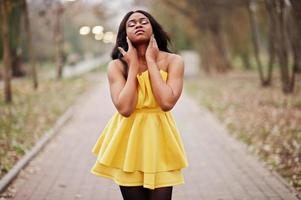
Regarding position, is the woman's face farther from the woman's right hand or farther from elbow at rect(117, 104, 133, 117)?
elbow at rect(117, 104, 133, 117)

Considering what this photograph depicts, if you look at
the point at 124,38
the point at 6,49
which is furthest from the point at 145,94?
the point at 6,49

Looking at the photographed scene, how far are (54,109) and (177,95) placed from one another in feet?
45.5

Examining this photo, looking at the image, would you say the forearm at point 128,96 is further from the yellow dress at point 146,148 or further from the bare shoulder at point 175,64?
the bare shoulder at point 175,64

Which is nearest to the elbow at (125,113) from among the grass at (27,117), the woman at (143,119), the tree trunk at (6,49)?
the woman at (143,119)

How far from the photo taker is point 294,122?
1258 cm

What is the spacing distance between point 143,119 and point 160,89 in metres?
0.26

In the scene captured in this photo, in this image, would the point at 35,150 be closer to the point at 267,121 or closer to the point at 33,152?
the point at 33,152

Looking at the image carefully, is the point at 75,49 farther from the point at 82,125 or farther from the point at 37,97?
the point at 82,125

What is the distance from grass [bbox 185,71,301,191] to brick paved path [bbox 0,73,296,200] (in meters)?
0.27

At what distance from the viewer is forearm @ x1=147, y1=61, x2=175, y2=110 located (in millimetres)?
3590

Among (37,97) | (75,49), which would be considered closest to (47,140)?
(37,97)

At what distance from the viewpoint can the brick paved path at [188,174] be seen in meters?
7.04

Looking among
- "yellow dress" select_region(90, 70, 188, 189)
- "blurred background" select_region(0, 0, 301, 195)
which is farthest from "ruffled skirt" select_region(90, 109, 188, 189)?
"blurred background" select_region(0, 0, 301, 195)

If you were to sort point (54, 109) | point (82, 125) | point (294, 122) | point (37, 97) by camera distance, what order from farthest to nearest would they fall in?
point (37, 97) → point (54, 109) → point (82, 125) → point (294, 122)
